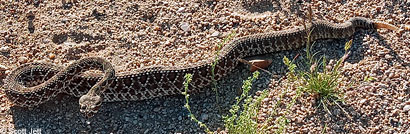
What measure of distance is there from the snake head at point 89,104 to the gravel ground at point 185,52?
0.31 m

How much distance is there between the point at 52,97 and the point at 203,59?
6.80 feet

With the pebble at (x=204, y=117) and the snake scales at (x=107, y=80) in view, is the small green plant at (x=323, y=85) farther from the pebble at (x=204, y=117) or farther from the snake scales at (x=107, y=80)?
the pebble at (x=204, y=117)

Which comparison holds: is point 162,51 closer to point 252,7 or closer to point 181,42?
point 181,42

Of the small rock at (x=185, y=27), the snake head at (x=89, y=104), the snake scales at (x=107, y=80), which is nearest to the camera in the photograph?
the snake head at (x=89, y=104)

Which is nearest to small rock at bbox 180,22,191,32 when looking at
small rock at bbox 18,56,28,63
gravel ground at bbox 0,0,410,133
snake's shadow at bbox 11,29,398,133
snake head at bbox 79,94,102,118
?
gravel ground at bbox 0,0,410,133

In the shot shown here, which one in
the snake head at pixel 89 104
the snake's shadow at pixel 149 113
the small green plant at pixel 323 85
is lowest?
the snake's shadow at pixel 149 113

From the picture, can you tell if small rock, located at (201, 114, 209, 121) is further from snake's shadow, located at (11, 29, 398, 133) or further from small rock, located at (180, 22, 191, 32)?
small rock, located at (180, 22, 191, 32)

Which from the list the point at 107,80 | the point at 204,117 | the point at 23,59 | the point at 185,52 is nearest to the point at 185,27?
the point at 185,52

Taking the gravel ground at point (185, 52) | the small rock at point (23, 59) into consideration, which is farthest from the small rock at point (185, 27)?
the small rock at point (23, 59)

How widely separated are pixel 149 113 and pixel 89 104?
2.56ft

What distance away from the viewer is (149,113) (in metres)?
6.88

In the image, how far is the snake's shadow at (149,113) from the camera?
6.71m

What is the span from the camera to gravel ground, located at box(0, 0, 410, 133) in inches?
256

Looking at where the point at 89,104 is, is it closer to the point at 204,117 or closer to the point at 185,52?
the point at 204,117
